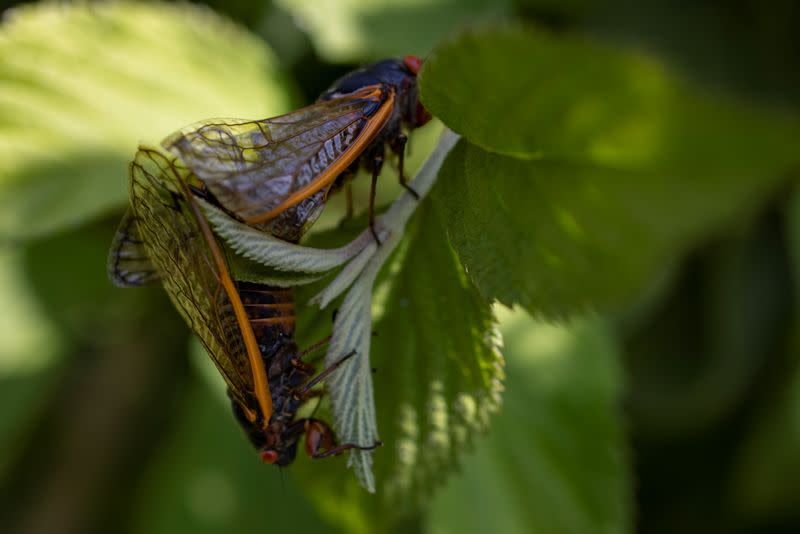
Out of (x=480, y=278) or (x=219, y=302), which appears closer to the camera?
(x=480, y=278)

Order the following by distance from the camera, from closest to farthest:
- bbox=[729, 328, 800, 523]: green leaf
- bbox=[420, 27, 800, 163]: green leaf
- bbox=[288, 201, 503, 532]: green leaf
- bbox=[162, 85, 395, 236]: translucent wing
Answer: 1. bbox=[420, 27, 800, 163]: green leaf
2. bbox=[162, 85, 395, 236]: translucent wing
3. bbox=[288, 201, 503, 532]: green leaf
4. bbox=[729, 328, 800, 523]: green leaf

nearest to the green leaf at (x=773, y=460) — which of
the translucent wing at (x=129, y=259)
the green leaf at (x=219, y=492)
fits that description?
the green leaf at (x=219, y=492)

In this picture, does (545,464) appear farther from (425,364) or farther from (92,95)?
(92,95)

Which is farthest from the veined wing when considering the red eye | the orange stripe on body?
the red eye

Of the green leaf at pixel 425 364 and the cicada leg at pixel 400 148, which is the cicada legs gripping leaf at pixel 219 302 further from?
the cicada leg at pixel 400 148

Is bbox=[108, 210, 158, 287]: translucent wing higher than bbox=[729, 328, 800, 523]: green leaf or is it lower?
higher

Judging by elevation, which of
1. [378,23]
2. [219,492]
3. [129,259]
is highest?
[378,23]

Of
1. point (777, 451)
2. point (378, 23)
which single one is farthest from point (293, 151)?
point (777, 451)

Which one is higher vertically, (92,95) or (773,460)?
(92,95)

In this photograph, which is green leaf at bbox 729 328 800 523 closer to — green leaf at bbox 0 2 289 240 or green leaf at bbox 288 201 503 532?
green leaf at bbox 288 201 503 532

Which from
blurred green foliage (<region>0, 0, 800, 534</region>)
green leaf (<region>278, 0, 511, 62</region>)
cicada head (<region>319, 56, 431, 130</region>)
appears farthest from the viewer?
green leaf (<region>278, 0, 511, 62</region>)
